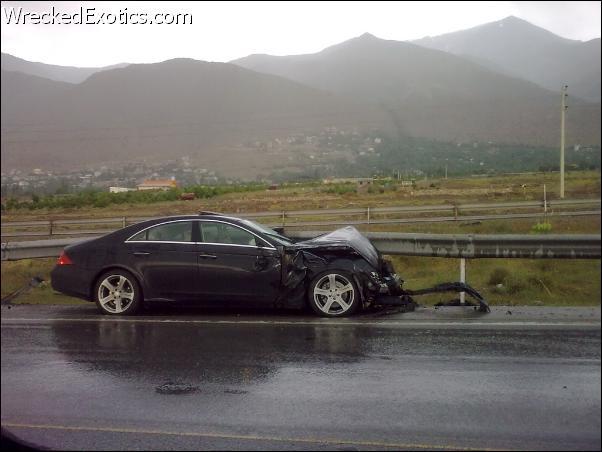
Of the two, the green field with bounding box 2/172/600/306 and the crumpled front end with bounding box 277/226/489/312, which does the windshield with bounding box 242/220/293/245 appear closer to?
the crumpled front end with bounding box 277/226/489/312

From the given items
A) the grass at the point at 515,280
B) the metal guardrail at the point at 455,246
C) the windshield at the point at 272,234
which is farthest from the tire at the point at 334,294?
the grass at the point at 515,280

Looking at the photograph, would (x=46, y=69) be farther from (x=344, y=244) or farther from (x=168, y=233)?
(x=344, y=244)

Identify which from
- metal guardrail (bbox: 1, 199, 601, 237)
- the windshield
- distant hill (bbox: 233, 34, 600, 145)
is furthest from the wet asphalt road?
distant hill (bbox: 233, 34, 600, 145)

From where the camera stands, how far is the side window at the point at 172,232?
29.1 ft

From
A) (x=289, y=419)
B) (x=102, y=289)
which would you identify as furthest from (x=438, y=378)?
(x=102, y=289)

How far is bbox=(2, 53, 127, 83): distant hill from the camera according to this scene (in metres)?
9.86

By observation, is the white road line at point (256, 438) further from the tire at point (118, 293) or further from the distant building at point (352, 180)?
the distant building at point (352, 180)

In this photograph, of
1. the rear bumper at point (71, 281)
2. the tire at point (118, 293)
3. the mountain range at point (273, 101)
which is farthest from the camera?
the mountain range at point (273, 101)

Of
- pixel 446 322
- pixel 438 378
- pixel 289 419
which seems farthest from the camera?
pixel 446 322

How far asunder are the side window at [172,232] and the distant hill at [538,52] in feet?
16.3

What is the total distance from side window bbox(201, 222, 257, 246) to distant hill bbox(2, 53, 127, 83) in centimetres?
351

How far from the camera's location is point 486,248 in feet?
28.7

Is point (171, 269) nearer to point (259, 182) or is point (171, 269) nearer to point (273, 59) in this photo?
point (259, 182)

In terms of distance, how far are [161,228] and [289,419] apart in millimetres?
4797
